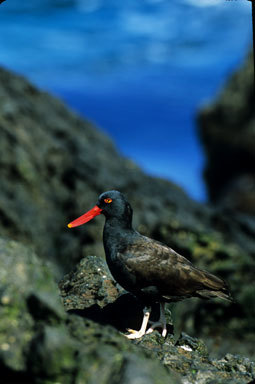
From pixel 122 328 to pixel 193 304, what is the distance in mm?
6838

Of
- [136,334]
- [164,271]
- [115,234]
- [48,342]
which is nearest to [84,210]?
[115,234]

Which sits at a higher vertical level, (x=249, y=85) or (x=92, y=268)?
(x=249, y=85)

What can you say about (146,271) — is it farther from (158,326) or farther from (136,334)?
(158,326)

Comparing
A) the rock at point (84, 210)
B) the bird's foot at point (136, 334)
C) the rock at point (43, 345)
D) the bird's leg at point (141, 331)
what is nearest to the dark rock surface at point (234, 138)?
the rock at point (84, 210)

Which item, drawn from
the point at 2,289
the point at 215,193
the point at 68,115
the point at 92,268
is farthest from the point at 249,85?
the point at 2,289

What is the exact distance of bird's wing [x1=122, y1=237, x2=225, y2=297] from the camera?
5.52 metres

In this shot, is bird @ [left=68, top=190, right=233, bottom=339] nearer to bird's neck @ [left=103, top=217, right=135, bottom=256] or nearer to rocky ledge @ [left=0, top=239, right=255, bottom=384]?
bird's neck @ [left=103, top=217, right=135, bottom=256]

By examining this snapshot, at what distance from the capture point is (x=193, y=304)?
40.4 feet

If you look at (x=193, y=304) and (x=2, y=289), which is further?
(x=193, y=304)

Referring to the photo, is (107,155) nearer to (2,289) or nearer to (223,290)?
(223,290)

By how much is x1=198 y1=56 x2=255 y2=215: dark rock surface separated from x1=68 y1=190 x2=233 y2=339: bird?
28.7 metres

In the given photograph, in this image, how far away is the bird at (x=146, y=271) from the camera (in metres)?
5.54

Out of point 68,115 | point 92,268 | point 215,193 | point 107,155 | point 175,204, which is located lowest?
point 92,268

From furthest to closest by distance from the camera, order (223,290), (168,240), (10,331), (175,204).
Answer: (175,204) < (168,240) < (223,290) < (10,331)
